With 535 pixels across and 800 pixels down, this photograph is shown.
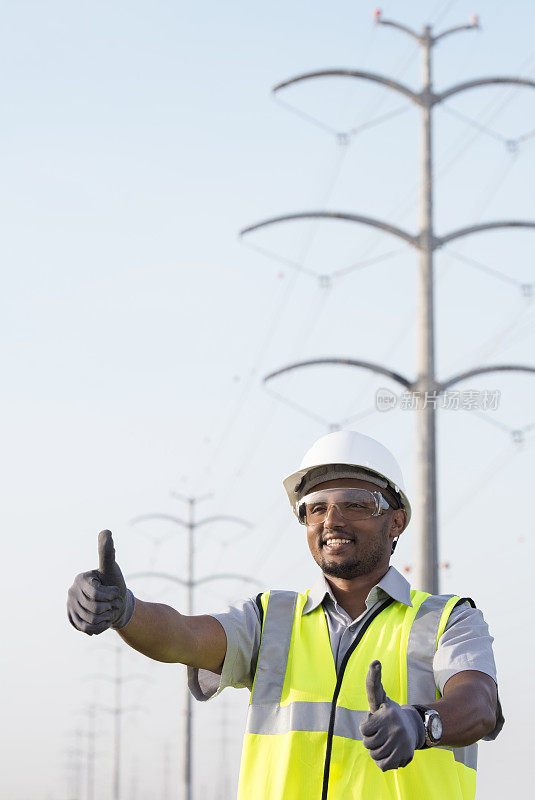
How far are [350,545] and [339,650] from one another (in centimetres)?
39

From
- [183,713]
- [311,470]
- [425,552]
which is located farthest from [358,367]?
[183,713]

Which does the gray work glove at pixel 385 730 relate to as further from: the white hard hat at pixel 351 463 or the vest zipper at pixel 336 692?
the white hard hat at pixel 351 463

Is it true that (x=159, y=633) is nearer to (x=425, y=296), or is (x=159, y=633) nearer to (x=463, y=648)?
(x=463, y=648)

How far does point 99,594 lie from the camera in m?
3.90

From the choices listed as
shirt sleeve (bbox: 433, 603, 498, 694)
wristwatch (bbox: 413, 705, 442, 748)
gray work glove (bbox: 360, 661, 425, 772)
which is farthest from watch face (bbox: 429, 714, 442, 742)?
shirt sleeve (bbox: 433, 603, 498, 694)

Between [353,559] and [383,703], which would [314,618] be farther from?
[383,703]

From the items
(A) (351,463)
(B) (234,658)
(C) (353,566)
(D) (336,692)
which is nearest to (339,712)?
(D) (336,692)

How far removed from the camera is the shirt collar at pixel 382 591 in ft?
15.3

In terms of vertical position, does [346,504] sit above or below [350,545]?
above

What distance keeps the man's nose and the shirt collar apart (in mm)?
200

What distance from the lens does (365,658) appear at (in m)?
4.47

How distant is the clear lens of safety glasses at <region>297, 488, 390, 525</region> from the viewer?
4832 millimetres

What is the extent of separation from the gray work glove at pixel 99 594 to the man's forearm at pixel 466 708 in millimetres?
968

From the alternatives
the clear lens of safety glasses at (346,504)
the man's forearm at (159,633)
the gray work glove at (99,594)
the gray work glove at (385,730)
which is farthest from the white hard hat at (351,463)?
the gray work glove at (385,730)
